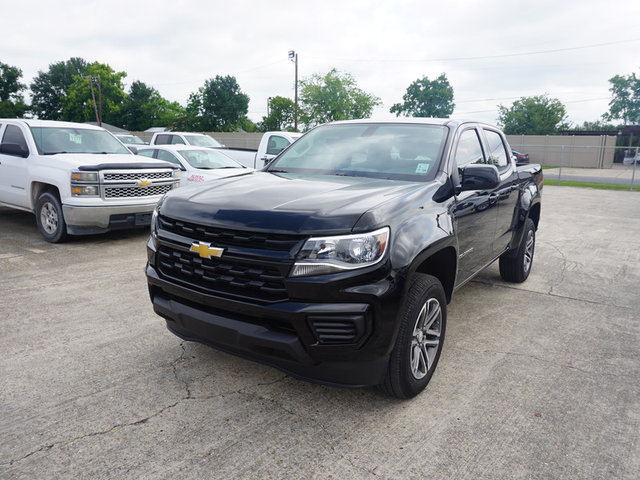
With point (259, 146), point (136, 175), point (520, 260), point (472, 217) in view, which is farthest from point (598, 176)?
point (472, 217)

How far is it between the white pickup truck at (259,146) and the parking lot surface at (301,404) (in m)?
8.88

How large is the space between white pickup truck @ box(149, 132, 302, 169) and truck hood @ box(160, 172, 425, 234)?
9.20 metres

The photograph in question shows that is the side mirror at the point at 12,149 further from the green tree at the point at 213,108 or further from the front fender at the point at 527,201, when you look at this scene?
the green tree at the point at 213,108

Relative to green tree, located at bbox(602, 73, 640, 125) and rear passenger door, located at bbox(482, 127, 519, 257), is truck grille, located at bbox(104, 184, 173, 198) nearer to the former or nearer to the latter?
rear passenger door, located at bbox(482, 127, 519, 257)

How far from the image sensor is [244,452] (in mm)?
2492

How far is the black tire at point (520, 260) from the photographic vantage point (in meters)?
5.46

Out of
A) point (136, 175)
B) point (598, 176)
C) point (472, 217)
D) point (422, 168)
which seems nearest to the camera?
point (422, 168)

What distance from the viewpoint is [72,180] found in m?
6.93

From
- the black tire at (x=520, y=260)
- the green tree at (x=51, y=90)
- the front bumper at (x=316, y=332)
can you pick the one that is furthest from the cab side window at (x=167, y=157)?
the green tree at (x=51, y=90)

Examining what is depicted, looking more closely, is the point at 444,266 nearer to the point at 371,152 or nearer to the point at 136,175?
the point at 371,152

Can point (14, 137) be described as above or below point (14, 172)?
above

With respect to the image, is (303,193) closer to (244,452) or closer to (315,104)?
(244,452)

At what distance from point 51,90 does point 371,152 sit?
320ft

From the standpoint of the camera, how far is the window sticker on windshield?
11.6 feet
